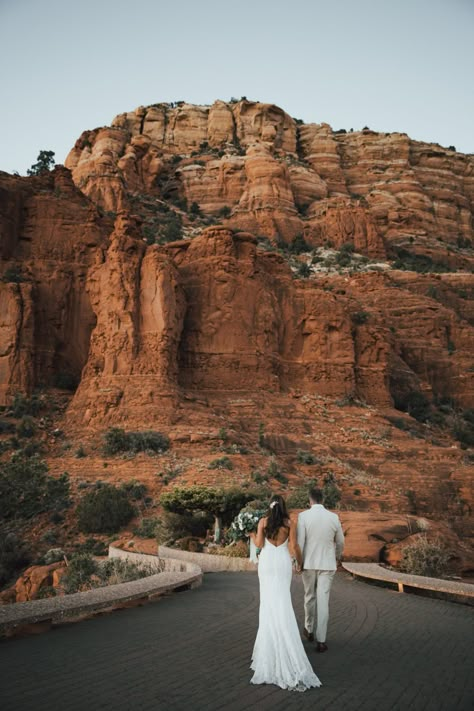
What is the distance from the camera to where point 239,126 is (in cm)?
9550

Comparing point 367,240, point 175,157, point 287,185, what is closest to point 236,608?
point 367,240

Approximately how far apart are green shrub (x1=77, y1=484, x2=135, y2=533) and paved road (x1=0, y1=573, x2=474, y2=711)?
1504 centimetres

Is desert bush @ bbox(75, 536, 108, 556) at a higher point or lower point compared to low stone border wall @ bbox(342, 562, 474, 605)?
Answer: lower

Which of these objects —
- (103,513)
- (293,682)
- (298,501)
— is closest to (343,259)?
(298,501)

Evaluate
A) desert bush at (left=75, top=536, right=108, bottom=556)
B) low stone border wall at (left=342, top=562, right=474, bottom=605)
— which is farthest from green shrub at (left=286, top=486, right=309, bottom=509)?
low stone border wall at (left=342, top=562, right=474, bottom=605)

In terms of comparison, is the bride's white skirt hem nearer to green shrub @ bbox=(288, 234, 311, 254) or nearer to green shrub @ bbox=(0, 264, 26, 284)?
green shrub @ bbox=(0, 264, 26, 284)

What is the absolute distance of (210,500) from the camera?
2158 centimetres

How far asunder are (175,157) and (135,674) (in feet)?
299

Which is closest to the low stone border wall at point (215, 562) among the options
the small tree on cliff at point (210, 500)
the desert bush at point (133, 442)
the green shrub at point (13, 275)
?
the small tree on cliff at point (210, 500)

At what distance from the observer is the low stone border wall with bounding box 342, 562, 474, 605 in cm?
1132

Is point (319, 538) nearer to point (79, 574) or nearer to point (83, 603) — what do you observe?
point (83, 603)

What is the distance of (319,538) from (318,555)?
0.67 ft

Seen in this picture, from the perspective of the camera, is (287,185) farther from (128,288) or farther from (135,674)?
(135,674)

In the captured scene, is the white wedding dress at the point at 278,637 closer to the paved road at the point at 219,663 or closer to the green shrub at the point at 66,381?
the paved road at the point at 219,663
